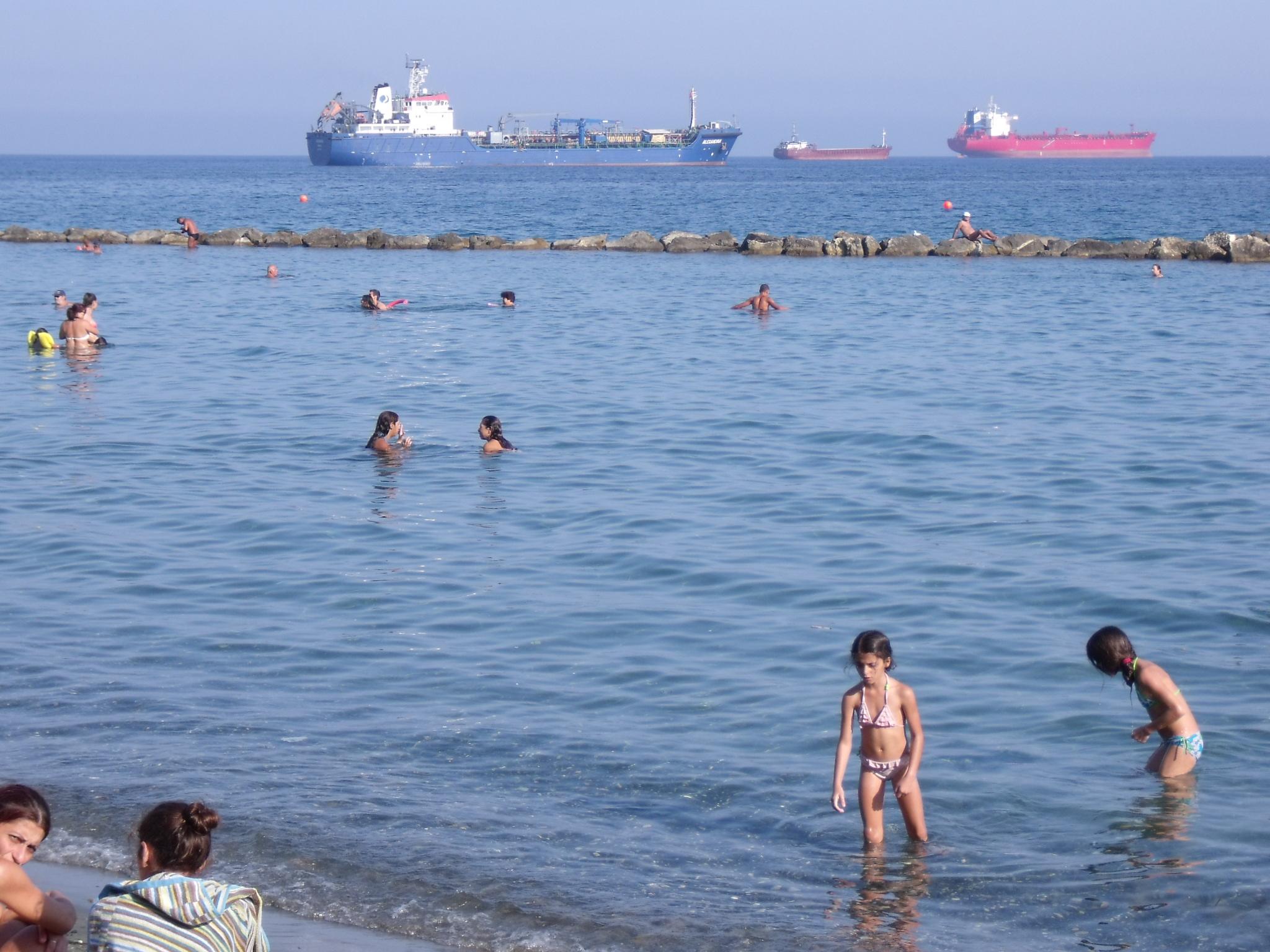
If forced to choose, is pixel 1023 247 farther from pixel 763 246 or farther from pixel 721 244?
pixel 721 244

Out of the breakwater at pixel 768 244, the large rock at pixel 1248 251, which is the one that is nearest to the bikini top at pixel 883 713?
the large rock at pixel 1248 251

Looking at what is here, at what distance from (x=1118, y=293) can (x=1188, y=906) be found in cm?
2768

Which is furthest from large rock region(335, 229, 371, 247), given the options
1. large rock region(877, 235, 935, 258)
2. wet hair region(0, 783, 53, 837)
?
wet hair region(0, 783, 53, 837)

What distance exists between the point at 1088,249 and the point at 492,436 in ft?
96.9

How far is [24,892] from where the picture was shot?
14.9 ft

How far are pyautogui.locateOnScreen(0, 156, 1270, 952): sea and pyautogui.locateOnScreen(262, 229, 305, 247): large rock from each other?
2218cm

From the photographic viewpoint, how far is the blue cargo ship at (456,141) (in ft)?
465

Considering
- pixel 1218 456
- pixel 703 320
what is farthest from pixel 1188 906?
pixel 703 320

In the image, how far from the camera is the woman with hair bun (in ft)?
13.9

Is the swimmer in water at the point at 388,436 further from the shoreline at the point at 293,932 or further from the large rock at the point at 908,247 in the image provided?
the large rock at the point at 908,247

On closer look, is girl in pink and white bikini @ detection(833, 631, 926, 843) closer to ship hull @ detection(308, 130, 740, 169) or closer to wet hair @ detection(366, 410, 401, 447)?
wet hair @ detection(366, 410, 401, 447)

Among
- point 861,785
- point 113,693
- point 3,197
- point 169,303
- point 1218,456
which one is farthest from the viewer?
point 3,197

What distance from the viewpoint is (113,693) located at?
350 inches

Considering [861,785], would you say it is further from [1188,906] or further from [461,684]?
[461,684]
